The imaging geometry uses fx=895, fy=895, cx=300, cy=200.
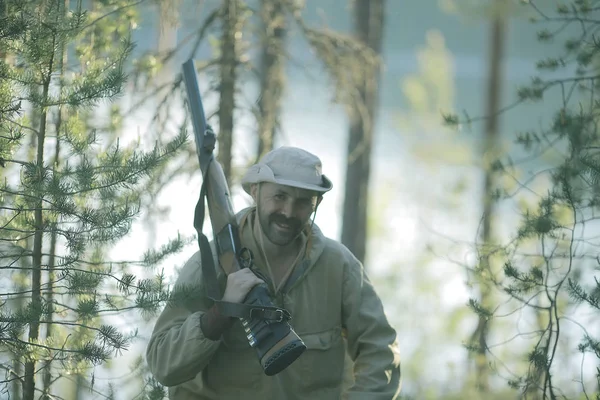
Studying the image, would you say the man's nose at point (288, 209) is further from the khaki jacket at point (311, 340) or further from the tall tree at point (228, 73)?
the tall tree at point (228, 73)

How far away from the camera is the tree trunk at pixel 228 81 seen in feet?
23.7

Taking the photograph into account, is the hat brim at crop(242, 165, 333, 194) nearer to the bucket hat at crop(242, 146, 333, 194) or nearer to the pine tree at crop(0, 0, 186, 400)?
the bucket hat at crop(242, 146, 333, 194)

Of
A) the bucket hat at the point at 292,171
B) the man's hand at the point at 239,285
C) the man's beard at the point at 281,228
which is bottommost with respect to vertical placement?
the man's hand at the point at 239,285

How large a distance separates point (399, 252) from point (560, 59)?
1825 cm

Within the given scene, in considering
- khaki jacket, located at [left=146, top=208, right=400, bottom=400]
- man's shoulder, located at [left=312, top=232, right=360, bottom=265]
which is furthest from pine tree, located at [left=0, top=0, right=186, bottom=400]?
man's shoulder, located at [left=312, top=232, right=360, bottom=265]

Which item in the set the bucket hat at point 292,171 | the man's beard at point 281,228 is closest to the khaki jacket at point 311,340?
the man's beard at point 281,228

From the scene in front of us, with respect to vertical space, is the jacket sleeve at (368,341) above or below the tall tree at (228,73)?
below

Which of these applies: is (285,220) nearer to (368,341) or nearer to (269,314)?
(269,314)

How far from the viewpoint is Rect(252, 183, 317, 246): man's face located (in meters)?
3.60

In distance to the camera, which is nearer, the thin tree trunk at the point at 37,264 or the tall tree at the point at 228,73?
the thin tree trunk at the point at 37,264

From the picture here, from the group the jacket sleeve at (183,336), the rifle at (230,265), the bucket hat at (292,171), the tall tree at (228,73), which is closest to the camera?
the rifle at (230,265)

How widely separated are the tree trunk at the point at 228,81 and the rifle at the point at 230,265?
9.74ft

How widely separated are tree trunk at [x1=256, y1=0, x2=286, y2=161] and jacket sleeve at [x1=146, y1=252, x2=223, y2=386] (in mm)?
3823

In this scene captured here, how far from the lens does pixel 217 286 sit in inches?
139
